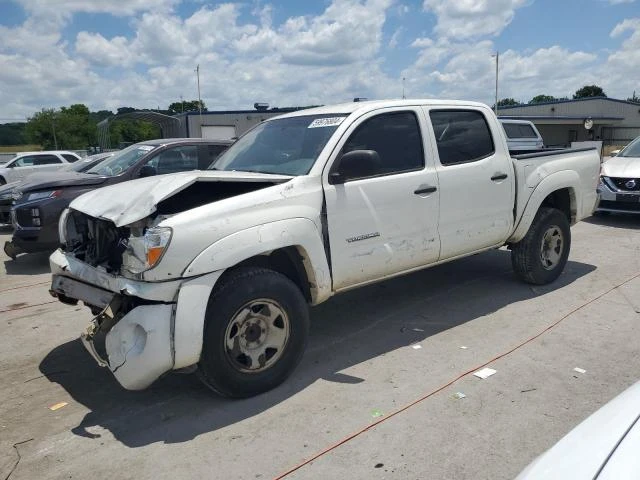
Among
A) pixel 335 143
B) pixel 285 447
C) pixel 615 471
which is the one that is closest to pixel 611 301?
pixel 335 143

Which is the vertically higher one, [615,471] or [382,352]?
[615,471]

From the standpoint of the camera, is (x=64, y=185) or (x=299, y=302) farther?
(x=64, y=185)

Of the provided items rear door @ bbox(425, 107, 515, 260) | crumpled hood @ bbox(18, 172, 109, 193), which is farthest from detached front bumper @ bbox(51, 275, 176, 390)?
crumpled hood @ bbox(18, 172, 109, 193)

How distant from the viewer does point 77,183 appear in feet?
25.5

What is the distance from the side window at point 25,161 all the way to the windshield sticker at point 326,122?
18.1 m

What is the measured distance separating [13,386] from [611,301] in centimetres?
549

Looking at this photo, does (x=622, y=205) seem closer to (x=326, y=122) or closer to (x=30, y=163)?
(x=326, y=122)

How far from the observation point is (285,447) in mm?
3146

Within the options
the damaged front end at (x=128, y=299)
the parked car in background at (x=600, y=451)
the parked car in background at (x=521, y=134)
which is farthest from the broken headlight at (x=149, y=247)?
the parked car in background at (x=521, y=134)

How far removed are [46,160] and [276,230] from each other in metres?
18.8

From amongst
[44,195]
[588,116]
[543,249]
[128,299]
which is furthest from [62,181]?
[588,116]

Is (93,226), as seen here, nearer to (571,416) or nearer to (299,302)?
(299,302)

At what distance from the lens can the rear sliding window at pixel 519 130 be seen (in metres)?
18.0

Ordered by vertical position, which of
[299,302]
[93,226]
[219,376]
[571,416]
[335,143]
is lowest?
[571,416]
